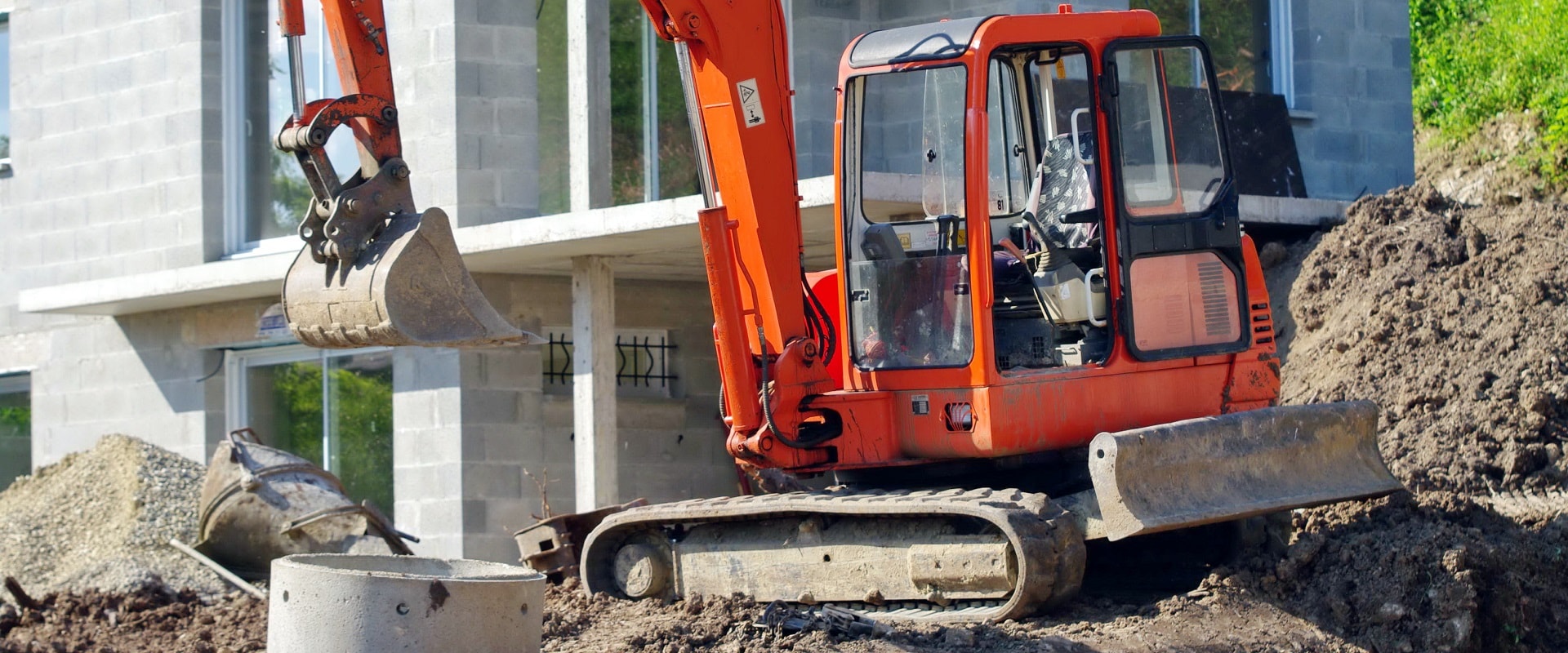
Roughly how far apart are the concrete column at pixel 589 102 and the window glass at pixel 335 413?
2454 millimetres

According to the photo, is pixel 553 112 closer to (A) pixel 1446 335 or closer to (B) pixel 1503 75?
(A) pixel 1446 335

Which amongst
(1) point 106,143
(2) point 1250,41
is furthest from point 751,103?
(1) point 106,143

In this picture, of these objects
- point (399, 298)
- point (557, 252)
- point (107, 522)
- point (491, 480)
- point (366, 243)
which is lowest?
point (107, 522)

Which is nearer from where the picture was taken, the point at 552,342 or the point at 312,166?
the point at 312,166

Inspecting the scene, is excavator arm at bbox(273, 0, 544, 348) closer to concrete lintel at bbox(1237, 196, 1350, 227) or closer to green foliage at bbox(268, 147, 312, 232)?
concrete lintel at bbox(1237, 196, 1350, 227)

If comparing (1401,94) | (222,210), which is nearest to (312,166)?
(222,210)

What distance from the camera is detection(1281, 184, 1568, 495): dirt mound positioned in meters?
10.2

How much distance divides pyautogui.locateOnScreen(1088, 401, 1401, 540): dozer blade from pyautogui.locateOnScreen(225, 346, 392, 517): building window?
7830 millimetres

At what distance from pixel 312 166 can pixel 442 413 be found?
6.04m

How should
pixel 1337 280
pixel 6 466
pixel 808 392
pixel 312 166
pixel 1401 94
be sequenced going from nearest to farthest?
pixel 312 166, pixel 808 392, pixel 1337 280, pixel 1401 94, pixel 6 466

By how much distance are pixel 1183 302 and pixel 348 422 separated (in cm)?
834

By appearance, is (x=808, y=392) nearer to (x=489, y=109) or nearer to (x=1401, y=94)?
(x=489, y=109)

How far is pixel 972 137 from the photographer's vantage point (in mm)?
7992

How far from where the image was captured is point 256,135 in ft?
50.6
